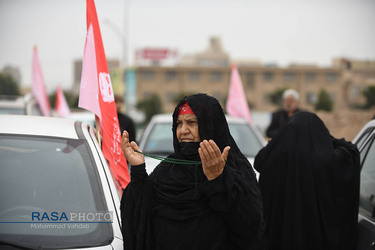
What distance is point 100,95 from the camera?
11.0ft

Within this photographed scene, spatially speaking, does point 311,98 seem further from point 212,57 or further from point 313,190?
point 313,190

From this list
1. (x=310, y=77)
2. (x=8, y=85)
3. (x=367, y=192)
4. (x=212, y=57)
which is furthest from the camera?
(x=212, y=57)

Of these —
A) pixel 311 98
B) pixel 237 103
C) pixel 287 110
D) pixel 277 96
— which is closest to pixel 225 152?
pixel 287 110

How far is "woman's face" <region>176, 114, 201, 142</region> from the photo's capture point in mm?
2320

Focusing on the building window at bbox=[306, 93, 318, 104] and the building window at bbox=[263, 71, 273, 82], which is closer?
the building window at bbox=[263, 71, 273, 82]

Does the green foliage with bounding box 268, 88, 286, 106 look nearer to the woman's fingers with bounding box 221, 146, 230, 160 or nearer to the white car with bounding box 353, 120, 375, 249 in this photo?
the white car with bounding box 353, 120, 375, 249

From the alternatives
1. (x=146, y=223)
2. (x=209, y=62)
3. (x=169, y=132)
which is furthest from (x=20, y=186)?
(x=209, y=62)

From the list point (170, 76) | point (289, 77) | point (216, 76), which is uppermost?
point (289, 77)

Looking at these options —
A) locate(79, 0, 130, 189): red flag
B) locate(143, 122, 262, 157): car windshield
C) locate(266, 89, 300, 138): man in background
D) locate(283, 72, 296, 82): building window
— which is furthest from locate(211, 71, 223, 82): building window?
locate(79, 0, 130, 189): red flag

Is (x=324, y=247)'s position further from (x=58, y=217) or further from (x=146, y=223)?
(x=58, y=217)

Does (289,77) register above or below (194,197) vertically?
below

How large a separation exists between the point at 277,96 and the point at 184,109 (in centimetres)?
6651

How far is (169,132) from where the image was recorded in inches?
272

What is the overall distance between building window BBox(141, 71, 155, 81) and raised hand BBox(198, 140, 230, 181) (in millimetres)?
72033
